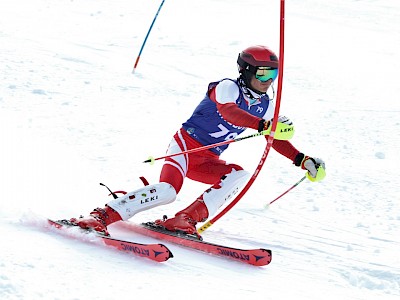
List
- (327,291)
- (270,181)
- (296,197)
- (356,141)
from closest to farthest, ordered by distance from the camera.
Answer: (327,291), (296,197), (270,181), (356,141)

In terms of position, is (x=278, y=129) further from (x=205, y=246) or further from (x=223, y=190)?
(x=205, y=246)

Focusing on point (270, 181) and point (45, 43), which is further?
point (45, 43)

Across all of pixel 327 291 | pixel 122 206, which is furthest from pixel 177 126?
pixel 327 291

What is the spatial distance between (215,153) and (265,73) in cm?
74

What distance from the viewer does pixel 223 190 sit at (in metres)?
4.94

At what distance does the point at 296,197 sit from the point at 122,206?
2.00 m

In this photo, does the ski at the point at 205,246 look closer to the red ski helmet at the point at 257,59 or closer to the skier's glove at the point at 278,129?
the skier's glove at the point at 278,129

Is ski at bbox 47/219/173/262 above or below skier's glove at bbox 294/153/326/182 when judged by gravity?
below

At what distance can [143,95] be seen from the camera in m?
9.23

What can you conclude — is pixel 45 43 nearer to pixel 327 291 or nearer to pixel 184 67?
pixel 184 67

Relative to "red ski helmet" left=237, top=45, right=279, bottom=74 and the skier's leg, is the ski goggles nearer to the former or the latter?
"red ski helmet" left=237, top=45, right=279, bottom=74

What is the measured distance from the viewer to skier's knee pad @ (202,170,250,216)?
193 inches

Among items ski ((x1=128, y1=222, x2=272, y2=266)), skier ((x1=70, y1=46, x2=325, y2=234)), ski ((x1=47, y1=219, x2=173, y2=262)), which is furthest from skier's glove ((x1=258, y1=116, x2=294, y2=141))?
ski ((x1=47, y1=219, x2=173, y2=262))

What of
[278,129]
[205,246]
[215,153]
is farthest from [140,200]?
[278,129]
